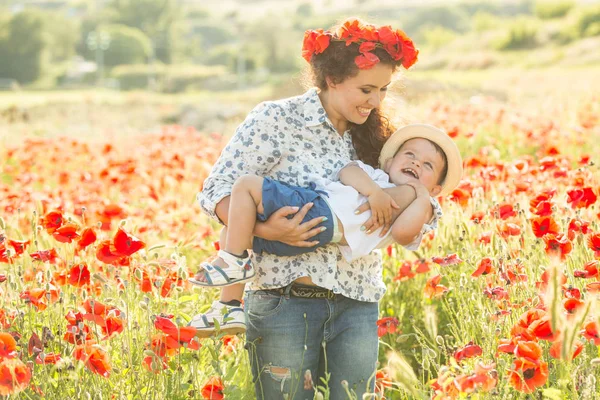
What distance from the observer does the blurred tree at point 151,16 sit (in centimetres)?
11738

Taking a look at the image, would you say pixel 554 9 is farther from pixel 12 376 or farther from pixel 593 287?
pixel 12 376

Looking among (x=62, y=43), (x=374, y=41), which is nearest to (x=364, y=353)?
(x=374, y=41)

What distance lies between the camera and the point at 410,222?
8.94 ft

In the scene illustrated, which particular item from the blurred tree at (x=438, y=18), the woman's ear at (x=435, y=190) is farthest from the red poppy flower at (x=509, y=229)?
the blurred tree at (x=438, y=18)

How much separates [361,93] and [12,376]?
1460 millimetres

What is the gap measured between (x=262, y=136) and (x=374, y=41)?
0.52 metres

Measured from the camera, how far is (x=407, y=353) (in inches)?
156

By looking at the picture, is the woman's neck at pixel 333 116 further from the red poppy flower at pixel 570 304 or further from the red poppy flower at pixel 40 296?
the red poppy flower at pixel 40 296

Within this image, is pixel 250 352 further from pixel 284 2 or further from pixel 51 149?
pixel 284 2

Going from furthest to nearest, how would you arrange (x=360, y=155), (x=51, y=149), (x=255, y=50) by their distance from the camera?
(x=255, y=50) < (x=51, y=149) < (x=360, y=155)

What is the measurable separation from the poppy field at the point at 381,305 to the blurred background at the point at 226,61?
2.68 feet

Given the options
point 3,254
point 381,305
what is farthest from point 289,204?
point 381,305

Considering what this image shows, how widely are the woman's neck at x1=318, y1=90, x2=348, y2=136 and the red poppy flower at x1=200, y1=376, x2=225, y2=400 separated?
102 centimetres

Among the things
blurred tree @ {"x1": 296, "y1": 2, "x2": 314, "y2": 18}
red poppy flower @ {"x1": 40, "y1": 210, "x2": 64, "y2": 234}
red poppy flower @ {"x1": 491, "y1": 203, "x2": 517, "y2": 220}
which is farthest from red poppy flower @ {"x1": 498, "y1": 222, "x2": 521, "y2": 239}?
blurred tree @ {"x1": 296, "y1": 2, "x2": 314, "y2": 18}
